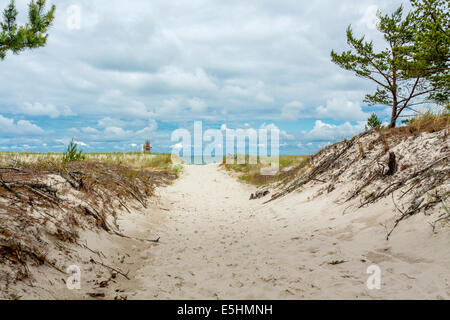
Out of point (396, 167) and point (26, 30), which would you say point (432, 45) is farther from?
point (26, 30)

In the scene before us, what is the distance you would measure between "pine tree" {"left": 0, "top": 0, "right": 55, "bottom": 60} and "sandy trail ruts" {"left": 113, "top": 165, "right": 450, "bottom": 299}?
431 cm

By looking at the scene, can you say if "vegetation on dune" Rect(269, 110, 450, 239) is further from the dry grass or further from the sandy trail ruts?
the dry grass

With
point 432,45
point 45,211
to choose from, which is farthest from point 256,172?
point 45,211

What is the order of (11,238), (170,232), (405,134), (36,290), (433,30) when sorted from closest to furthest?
(36,290)
(11,238)
(170,232)
(405,134)
(433,30)

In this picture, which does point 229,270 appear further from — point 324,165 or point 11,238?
point 324,165

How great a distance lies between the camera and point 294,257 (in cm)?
493

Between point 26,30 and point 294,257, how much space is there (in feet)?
21.4

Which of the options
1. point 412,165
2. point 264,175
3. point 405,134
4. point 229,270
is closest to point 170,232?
point 229,270

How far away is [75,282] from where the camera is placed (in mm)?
3824

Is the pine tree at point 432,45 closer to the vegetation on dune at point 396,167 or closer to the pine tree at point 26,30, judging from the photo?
the vegetation on dune at point 396,167

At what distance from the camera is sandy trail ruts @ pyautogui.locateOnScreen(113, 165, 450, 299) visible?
11.9 feet

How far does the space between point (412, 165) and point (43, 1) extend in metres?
8.71

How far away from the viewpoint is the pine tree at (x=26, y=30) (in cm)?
589
